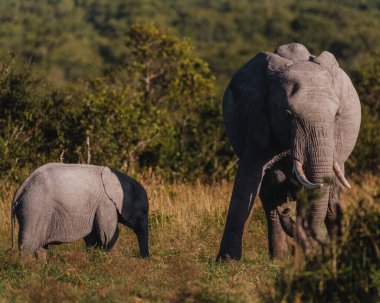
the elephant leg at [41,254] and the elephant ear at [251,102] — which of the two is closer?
the elephant ear at [251,102]

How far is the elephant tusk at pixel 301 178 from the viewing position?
8062 millimetres

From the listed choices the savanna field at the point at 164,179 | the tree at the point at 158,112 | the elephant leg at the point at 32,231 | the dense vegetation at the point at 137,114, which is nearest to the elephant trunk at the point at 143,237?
the savanna field at the point at 164,179

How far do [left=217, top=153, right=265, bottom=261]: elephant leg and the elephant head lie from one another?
0.99 meters

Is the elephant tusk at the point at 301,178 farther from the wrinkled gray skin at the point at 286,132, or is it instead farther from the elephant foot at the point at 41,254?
the elephant foot at the point at 41,254

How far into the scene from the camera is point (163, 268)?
837 cm

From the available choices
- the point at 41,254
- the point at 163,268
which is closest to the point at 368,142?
the point at 41,254

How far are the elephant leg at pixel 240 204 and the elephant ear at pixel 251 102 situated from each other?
228 millimetres

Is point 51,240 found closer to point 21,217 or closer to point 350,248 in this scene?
point 21,217

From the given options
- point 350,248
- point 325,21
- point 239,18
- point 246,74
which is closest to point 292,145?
point 246,74

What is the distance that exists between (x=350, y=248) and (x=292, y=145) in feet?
7.15

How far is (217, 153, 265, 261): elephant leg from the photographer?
8.93m

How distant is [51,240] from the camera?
9.22 meters

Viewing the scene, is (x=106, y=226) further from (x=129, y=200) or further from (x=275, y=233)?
(x=275, y=233)

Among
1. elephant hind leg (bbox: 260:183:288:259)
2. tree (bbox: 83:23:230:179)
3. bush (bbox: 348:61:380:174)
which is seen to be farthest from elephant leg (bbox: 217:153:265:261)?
bush (bbox: 348:61:380:174)
